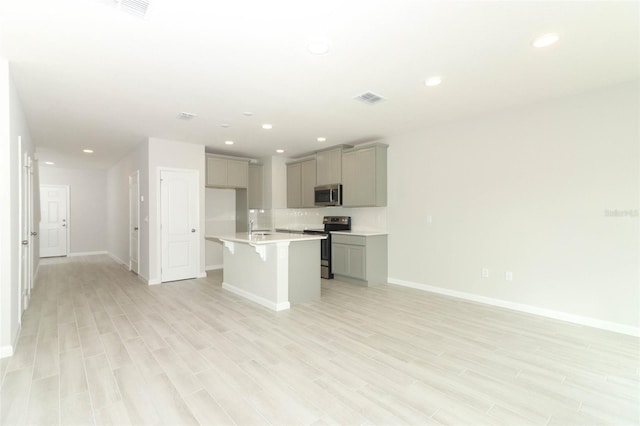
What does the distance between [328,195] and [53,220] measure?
27.7 feet

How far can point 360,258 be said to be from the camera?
5.36 m

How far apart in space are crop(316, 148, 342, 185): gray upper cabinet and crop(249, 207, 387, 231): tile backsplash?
0.70 m

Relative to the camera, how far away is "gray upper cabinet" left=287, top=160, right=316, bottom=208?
21.9 ft

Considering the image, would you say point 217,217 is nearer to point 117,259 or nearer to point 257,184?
point 257,184

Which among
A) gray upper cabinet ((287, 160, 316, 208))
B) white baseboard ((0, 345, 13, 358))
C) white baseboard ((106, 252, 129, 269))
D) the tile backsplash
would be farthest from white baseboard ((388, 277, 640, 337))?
white baseboard ((106, 252, 129, 269))

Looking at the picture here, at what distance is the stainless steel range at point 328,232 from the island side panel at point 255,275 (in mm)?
1734

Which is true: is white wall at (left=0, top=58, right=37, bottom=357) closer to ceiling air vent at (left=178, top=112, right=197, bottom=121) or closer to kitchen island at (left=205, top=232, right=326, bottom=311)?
ceiling air vent at (left=178, top=112, right=197, bottom=121)

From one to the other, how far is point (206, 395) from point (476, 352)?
90.8 inches

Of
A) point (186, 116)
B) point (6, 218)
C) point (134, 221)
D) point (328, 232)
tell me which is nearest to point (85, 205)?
point (134, 221)

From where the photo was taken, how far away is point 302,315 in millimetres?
3836

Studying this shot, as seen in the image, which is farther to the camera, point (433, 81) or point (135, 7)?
A: point (433, 81)

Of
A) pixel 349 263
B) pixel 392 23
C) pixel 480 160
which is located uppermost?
pixel 392 23

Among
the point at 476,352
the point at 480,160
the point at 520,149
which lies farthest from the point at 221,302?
the point at 520,149

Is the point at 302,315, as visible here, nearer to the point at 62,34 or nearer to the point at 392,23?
the point at 392,23
